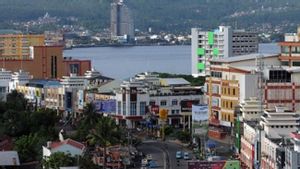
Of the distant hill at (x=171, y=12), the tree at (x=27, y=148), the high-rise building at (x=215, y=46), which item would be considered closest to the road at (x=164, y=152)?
the tree at (x=27, y=148)

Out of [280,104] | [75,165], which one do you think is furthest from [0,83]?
[75,165]

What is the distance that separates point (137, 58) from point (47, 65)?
47123 mm

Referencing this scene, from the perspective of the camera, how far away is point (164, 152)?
26797 millimetres

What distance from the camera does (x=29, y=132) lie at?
28422 millimetres

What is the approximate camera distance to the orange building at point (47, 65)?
44.0 m

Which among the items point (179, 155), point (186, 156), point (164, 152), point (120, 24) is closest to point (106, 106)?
point (164, 152)

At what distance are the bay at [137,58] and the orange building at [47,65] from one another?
17175 mm

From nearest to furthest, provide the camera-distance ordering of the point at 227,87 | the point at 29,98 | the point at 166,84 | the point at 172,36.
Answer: the point at 227,87, the point at 166,84, the point at 29,98, the point at 172,36

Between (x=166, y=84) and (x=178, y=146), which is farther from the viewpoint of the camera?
(x=166, y=84)

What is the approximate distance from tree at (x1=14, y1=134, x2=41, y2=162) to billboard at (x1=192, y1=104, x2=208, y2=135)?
5.09 metres

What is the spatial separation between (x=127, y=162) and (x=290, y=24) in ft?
305

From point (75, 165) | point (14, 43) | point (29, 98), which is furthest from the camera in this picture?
point (14, 43)

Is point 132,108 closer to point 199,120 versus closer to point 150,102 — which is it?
point 150,102

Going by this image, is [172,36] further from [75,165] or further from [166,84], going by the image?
[75,165]
